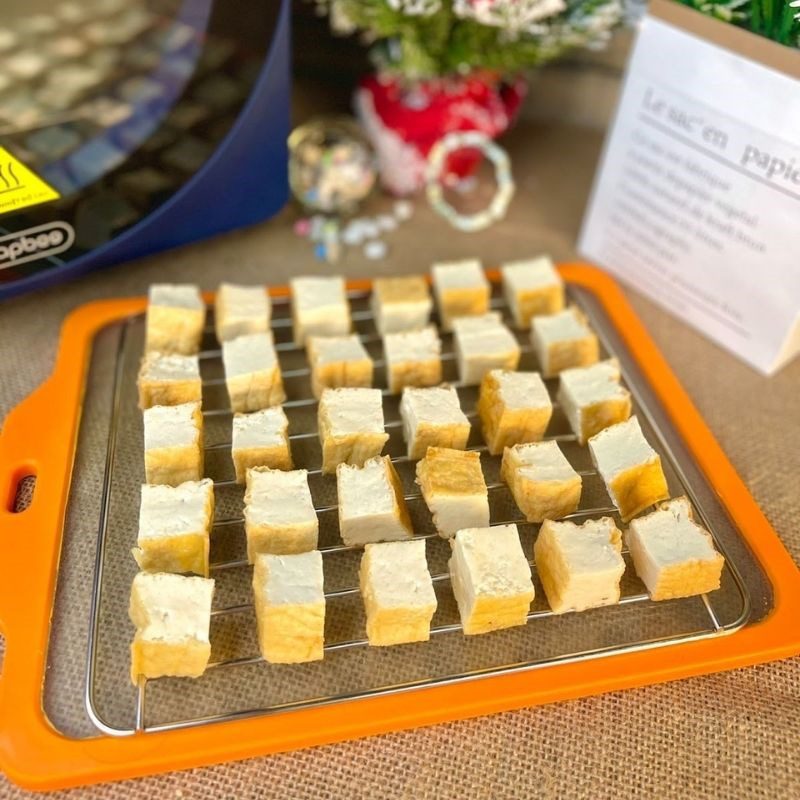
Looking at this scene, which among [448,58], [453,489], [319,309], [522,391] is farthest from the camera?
[448,58]

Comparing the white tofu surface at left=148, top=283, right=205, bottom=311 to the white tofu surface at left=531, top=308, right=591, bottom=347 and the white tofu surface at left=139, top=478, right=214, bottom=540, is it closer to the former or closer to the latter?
the white tofu surface at left=139, top=478, right=214, bottom=540

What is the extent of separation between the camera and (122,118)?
0.90m

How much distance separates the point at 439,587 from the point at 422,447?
0.16 m

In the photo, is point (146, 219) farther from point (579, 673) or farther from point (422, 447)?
point (579, 673)

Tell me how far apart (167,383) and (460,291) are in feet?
1.27

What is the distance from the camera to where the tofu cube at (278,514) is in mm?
747

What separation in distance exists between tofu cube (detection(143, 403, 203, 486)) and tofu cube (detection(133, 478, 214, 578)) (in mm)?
46

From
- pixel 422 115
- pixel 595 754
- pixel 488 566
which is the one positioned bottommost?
pixel 595 754

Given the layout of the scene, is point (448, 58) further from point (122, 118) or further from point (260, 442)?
point (260, 442)

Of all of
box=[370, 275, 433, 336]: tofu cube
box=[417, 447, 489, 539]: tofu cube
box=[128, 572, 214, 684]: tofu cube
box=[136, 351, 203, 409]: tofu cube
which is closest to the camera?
box=[128, 572, 214, 684]: tofu cube

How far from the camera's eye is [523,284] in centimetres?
104

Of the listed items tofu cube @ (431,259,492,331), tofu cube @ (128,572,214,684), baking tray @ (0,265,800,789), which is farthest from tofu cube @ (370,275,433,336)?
tofu cube @ (128,572,214,684)

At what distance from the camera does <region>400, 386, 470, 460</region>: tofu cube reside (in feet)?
2.77

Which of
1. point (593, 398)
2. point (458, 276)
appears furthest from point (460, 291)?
point (593, 398)
